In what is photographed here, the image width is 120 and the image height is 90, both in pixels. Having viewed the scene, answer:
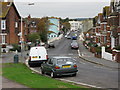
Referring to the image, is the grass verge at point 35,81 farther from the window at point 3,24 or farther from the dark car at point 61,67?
the window at point 3,24

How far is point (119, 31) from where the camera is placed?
35.0 meters

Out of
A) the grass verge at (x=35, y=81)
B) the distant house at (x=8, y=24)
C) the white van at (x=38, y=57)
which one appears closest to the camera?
the grass verge at (x=35, y=81)

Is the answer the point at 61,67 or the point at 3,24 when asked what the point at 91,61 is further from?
the point at 3,24

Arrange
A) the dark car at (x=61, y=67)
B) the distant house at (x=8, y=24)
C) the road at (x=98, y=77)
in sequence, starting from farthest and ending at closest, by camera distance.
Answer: the distant house at (x=8, y=24)
the dark car at (x=61, y=67)
the road at (x=98, y=77)

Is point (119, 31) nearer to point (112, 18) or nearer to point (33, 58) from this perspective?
point (112, 18)

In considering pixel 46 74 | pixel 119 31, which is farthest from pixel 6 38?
pixel 46 74

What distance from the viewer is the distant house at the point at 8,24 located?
178 feet

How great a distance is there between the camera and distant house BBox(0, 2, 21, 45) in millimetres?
54156

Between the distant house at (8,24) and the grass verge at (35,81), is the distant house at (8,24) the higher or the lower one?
the higher one

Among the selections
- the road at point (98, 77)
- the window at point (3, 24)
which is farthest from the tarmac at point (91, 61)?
the window at point (3, 24)

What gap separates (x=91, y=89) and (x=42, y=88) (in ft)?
6.91

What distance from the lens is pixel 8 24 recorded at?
5566 centimetres

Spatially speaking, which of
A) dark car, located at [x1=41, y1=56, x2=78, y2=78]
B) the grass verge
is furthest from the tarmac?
dark car, located at [x1=41, y1=56, x2=78, y2=78]

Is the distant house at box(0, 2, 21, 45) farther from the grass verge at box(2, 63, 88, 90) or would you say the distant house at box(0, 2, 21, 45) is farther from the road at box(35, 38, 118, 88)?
the grass verge at box(2, 63, 88, 90)
